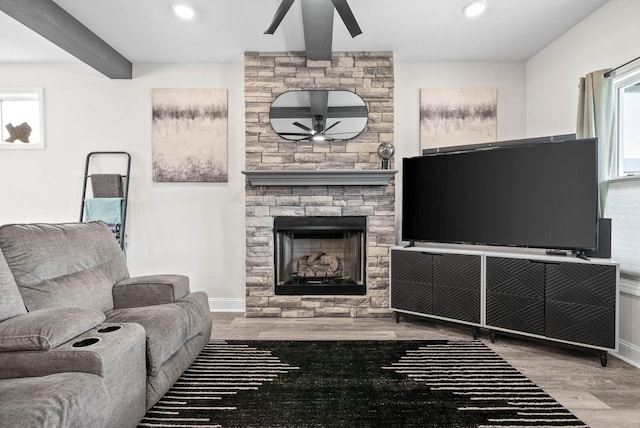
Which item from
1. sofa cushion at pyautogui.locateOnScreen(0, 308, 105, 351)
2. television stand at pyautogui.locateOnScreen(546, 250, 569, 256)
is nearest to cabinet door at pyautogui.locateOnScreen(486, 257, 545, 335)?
television stand at pyautogui.locateOnScreen(546, 250, 569, 256)

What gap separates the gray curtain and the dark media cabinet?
58 cm

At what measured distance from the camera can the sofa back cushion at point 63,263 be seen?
1801 mm

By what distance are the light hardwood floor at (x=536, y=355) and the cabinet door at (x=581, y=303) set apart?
0.67 feet

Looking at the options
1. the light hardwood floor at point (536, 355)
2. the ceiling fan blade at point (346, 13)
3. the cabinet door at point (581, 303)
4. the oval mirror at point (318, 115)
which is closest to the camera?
the light hardwood floor at point (536, 355)

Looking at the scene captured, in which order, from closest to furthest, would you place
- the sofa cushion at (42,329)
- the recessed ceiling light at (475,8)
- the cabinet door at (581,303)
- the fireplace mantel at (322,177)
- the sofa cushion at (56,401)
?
1. the sofa cushion at (56,401)
2. the sofa cushion at (42,329)
3. the cabinet door at (581,303)
4. the recessed ceiling light at (475,8)
5. the fireplace mantel at (322,177)

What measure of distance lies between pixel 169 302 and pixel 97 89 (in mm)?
2942

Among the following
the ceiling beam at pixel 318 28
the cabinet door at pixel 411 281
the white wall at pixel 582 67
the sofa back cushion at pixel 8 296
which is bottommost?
the cabinet door at pixel 411 281

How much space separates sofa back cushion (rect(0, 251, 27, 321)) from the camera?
60.9 inches

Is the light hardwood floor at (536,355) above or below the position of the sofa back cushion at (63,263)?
below

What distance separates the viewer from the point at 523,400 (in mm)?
2012

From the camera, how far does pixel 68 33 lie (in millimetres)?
2992

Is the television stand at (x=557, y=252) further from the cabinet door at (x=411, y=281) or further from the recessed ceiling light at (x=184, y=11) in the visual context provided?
the recessed ceiling light at (x=184, y=11)

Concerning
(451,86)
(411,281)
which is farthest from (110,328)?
(451,86)

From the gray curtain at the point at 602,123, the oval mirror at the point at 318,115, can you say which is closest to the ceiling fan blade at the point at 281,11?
the oval mirror at the point at 318,115
